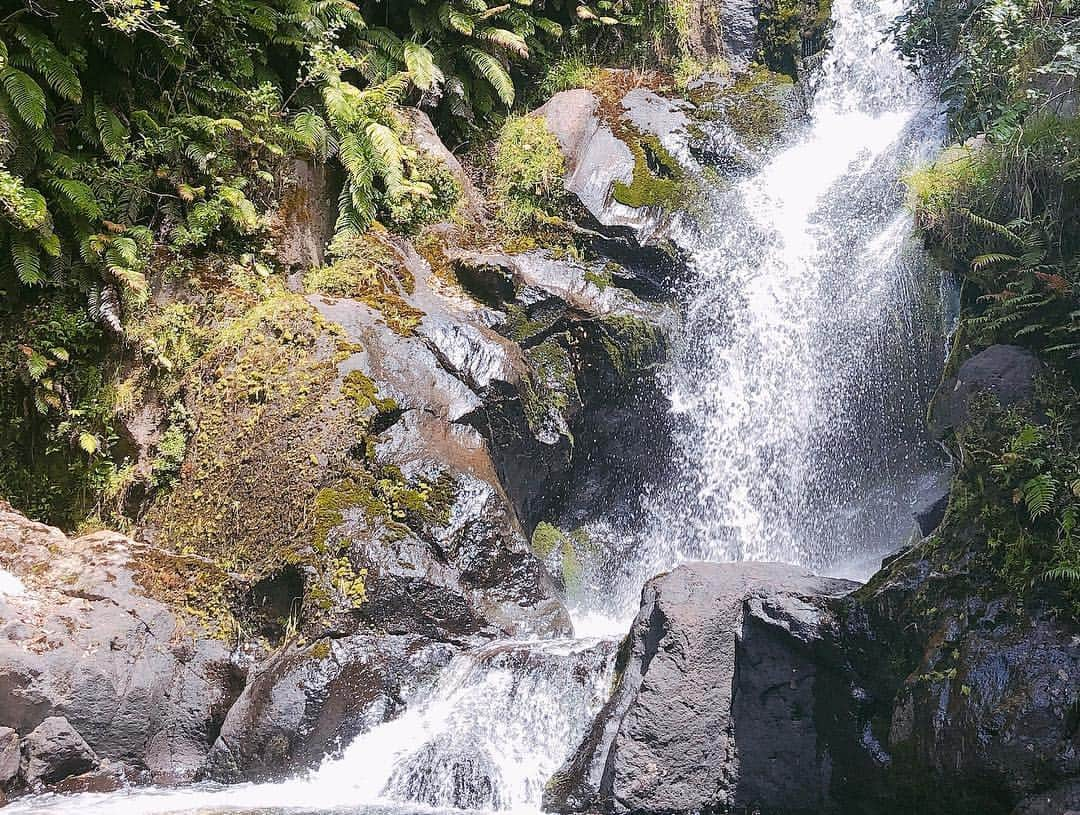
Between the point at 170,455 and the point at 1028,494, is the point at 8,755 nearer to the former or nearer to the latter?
the point at 170,455

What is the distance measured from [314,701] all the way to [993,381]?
571 cm

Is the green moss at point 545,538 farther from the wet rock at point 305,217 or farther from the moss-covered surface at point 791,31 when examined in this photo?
the moss-covered surface at point 791,31

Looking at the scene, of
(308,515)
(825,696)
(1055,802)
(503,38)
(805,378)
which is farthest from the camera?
(503,38)

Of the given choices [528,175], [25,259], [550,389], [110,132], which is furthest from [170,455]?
[528,175]

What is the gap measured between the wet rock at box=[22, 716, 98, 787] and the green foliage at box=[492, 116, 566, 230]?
7.82 metres

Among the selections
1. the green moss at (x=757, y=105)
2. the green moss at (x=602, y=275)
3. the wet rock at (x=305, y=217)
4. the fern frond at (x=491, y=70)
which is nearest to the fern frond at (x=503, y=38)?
the fern frond at (x=491, y=70)

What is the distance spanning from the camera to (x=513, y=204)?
11.9 metres

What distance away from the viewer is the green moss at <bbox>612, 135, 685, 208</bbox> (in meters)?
11.6

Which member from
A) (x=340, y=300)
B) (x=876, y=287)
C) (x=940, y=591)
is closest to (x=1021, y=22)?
(x=876, y=287)

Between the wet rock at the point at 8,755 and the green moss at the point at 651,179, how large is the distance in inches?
348

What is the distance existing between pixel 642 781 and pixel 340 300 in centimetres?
583

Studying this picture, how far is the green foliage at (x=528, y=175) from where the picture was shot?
11805 mm

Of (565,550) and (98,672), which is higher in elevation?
(565,550)

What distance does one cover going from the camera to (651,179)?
11.8 meters
